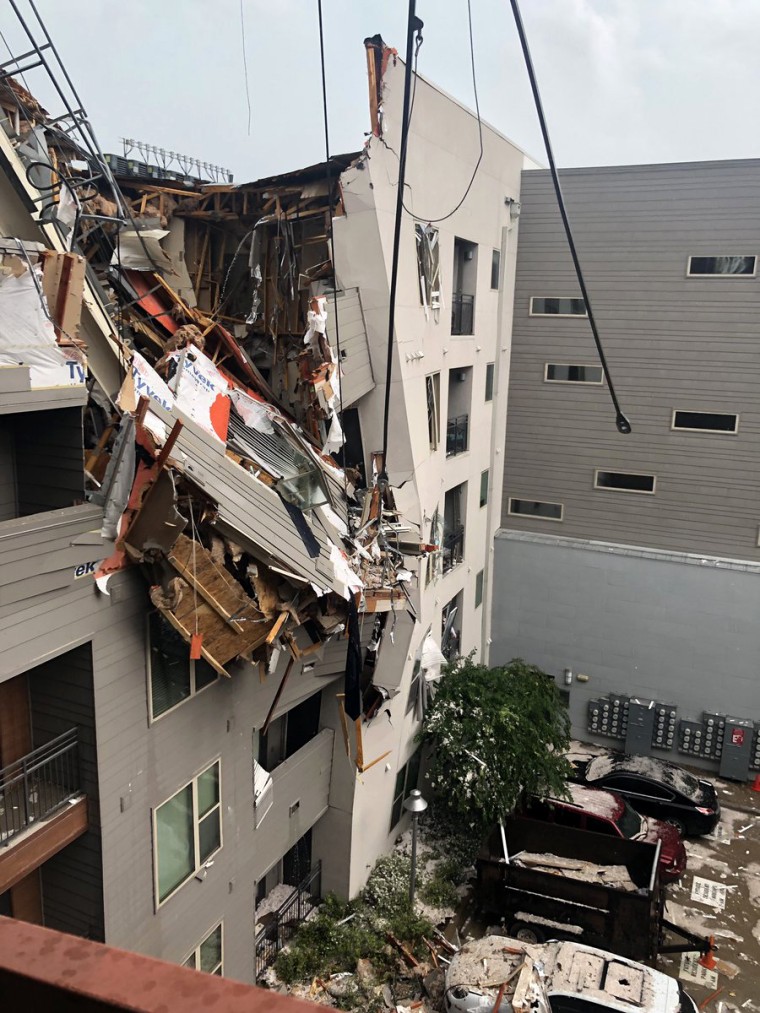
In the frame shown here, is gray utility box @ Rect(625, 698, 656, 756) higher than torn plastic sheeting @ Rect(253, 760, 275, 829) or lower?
Answer: lower

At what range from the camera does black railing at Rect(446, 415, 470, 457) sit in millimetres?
16328

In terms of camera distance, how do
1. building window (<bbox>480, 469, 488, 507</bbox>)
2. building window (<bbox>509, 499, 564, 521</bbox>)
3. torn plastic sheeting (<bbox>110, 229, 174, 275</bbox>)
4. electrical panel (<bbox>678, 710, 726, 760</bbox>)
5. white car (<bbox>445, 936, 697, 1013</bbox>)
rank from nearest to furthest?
white car (<bbox>445, 936, 697, 1013</bbox>) < torn plastic sheeting (<bbox>110, 229, 174, 275</bbox>) < electrical panel (<bbox>678, 710, 726, 760</bbox>) < building window (<bbox>480, 469, 488, 507</bbox>) < building window (<bbox>509, 499, 564, 521</bbox>)

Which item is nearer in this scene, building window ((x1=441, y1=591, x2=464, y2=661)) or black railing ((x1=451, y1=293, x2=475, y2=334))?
black railing ((x1=451, y1=293, x2=475, y2=334))

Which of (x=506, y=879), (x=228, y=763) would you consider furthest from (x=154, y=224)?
(x=506, y=879)

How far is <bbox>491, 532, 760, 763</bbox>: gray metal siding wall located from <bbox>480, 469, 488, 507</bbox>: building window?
1.56 meters

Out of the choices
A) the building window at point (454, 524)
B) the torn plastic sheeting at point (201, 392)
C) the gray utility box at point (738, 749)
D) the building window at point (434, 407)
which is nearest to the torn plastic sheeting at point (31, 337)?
the torn plastic sheeting at point (201, 392)

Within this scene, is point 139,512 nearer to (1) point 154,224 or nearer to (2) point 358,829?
(1) point 154,224

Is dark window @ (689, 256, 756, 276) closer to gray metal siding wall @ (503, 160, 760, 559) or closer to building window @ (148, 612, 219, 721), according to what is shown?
gray metal siding wall @ (503, 160, 760, 559)

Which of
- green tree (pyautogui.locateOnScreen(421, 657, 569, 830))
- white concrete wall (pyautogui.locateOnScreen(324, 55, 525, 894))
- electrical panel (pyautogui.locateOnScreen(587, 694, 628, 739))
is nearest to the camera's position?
white concrete wall (pyautogui.locateOnScreen(324, 55, 525, 894))

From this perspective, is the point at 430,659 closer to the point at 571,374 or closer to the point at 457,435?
the point at 457,435

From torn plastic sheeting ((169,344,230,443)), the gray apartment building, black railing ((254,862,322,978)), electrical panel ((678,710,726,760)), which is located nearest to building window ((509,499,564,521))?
the gray apartment building

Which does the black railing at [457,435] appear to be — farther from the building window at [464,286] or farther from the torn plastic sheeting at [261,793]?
the torn plastic sheeting at [261,793]

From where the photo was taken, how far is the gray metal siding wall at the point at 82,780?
288 inches

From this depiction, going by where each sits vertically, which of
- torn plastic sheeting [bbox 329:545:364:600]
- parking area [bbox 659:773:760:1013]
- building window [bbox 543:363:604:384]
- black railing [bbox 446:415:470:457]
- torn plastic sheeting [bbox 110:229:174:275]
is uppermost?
torn plastic sheeting [bbox 110:229:174:275]
